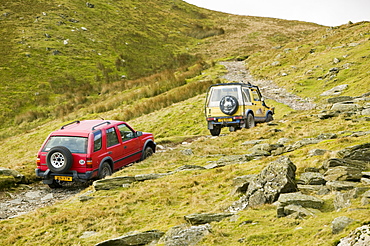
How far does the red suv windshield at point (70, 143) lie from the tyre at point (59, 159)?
0.40m

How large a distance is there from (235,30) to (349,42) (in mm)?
39851

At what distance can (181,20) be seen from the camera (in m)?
84.7

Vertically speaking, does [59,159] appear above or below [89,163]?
above

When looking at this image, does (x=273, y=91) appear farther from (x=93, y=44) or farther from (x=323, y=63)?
(x=93, y=44)

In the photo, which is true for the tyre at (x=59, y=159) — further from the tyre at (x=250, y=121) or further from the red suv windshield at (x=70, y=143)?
the tyre at (x=250, y=121)

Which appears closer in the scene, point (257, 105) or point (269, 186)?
point (269, 186)

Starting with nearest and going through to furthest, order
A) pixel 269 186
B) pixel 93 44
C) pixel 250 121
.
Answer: pixel 269 186 → pixel 250 121 → pixel 93 44

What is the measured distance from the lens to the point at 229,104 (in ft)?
65.5

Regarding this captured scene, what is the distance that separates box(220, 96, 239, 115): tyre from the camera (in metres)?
19.9

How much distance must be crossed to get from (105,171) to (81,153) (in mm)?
1136

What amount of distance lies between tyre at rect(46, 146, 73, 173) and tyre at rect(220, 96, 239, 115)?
946cm

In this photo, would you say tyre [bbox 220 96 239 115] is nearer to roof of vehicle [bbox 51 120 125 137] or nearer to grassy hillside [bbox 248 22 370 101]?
roof of vehicle [bbox 51 120 125 137]

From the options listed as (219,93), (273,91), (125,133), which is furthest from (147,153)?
(273,91)

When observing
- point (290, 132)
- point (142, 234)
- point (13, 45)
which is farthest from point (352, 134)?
point (13, 45)
